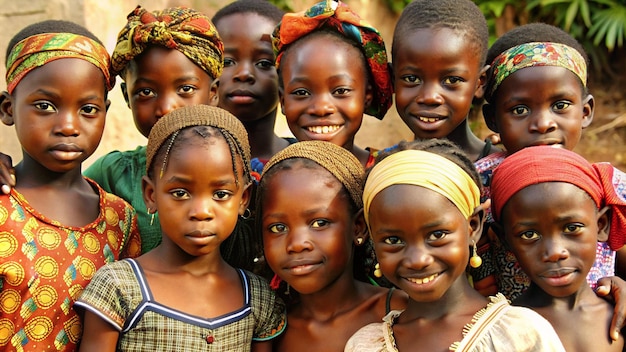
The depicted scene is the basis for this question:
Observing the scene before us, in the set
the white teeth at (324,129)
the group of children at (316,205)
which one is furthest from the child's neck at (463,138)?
the white teeth at (324,129)

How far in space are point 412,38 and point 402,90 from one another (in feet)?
0.78

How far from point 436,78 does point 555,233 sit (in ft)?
3.27

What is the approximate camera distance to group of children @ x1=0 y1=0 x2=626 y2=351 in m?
2.77

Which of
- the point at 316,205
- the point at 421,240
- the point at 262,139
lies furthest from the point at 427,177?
the point at 262,139

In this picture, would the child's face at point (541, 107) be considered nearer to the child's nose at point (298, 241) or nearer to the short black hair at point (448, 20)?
the short black hair at point (448, 20)

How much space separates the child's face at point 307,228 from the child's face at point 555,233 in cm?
66

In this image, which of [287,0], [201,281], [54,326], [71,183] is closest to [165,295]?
[201,281]

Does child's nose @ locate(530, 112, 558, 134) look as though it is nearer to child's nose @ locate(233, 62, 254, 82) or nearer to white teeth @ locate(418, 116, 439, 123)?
white teeth @ locate(418, 116, 439, 123)

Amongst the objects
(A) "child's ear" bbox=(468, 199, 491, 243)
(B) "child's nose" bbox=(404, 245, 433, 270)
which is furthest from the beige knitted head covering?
(A) "child's ear" bbox=(468, 199, 491, 243)

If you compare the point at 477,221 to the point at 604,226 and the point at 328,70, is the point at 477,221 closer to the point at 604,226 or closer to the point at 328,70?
the point at 604,226

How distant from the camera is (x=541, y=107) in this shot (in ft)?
11.0

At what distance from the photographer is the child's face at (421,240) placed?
267 cm

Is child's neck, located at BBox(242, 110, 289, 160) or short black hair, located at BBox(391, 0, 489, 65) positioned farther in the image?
child's neck, located at BBox(242, 110, 289, 160)

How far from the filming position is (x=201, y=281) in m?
3.02
